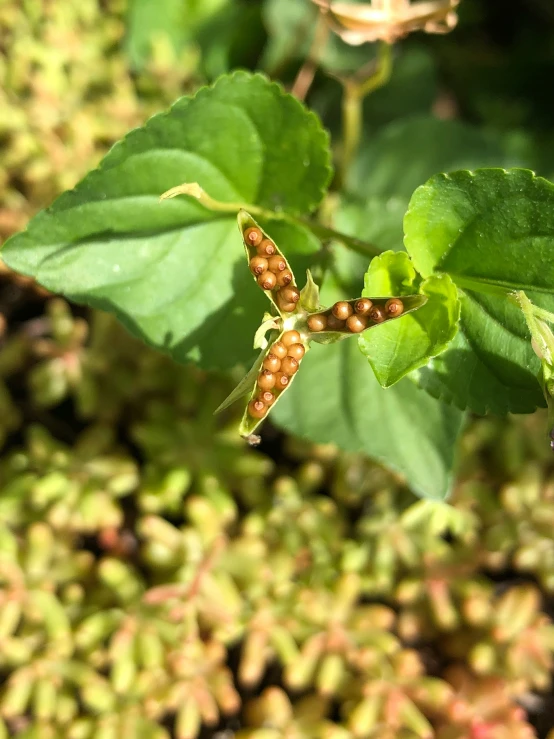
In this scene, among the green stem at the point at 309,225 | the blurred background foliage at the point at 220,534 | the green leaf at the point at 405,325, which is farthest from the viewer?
the blurred background foliage at the point at 220,534

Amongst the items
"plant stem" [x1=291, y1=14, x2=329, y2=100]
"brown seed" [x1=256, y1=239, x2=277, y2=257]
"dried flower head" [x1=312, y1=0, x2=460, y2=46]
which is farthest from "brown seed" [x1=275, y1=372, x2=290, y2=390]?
"plant stem" [x1=291, y1=14, x2=329, y2=100]

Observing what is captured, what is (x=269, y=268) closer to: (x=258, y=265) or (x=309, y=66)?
(x=258, y=265)

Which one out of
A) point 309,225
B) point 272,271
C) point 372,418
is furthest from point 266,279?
point 372,418

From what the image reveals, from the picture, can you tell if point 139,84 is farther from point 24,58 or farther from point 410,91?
point 410,91

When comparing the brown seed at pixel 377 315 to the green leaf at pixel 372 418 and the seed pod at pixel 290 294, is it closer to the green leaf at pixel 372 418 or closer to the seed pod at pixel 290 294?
the seed pod at pixel 290 294

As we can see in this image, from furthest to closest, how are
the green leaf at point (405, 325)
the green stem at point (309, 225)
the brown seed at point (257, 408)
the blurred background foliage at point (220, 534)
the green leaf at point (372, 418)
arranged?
1. the blurred background foliage at point (220, 534)
2. the green leaf at point (372, 418)
3. the green stem at point (309, 225)
4. the green leaf at point (405, 325)
5. the brown seed at point (257, 408)

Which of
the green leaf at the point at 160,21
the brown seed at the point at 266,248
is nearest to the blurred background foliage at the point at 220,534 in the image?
the green leaf at the point at 160,21

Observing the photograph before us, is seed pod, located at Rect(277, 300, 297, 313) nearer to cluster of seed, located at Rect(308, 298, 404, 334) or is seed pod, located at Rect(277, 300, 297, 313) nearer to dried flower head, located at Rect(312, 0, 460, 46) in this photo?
cluster of seed, located at Rect(308, 298, 404, 334)
